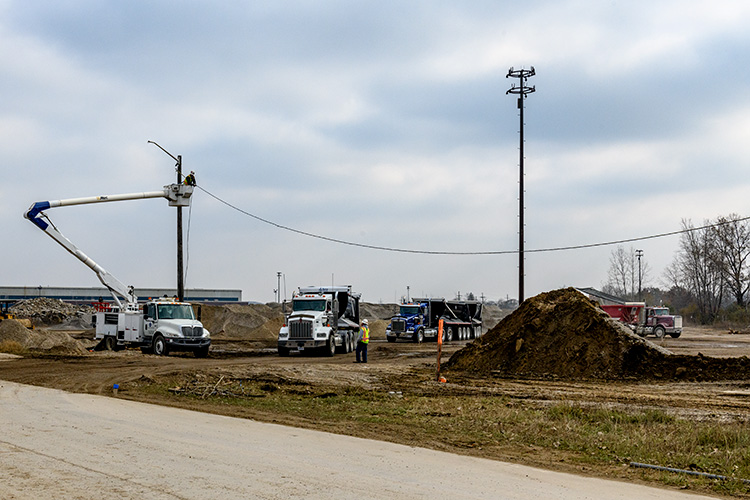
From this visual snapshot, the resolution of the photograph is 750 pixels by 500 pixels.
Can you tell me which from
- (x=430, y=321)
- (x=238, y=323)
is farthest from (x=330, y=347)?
(x=238, y=323)

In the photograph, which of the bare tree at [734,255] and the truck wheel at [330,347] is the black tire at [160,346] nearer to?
the truck wheel at [330,347]

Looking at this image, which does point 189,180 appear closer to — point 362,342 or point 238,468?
point 362,342

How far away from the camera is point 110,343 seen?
3528 cm

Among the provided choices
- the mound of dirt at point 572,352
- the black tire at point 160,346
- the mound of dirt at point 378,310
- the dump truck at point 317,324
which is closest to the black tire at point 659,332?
the dump truck at point 317,324

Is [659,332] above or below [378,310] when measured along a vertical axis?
below

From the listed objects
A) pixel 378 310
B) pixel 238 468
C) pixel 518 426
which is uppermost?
pixel 378 310

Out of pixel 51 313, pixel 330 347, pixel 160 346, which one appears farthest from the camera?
pixel 51 313

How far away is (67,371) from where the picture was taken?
22734 millimetres

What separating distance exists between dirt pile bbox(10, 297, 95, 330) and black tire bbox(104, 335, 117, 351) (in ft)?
105

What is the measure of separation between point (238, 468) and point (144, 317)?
83.0 ft

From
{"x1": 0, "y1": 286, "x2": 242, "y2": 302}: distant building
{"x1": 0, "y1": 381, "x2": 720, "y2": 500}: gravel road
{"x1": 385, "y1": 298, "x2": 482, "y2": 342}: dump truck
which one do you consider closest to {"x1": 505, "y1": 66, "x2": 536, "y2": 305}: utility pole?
{"x1": 385, "y1": 298, "x2": 482, "y2": 342}: dump truck

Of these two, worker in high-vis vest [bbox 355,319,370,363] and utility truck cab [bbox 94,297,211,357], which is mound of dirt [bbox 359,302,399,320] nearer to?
utility truck cab [bbox 94,297,211,357]

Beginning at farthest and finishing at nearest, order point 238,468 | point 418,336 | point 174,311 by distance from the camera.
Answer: point 418,336
point 174,311
point 238,468

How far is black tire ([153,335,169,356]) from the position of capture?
104 ft
